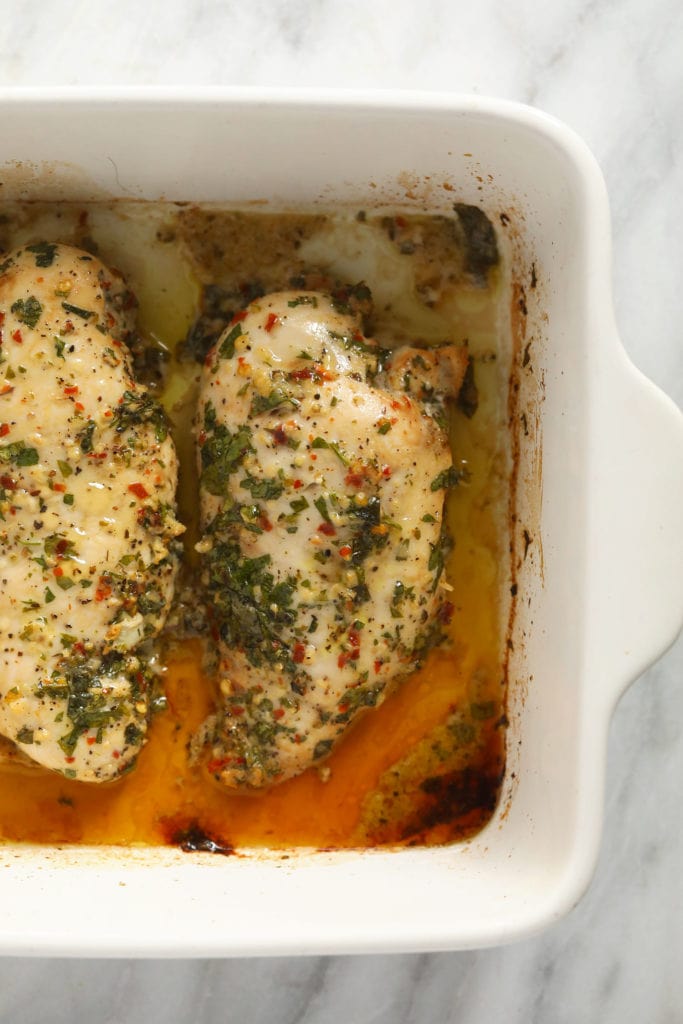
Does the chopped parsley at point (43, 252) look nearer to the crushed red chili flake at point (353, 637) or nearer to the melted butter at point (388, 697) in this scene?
the melted butter at point (388, 697)

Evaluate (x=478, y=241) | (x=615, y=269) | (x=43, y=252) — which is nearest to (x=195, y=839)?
(x=43, y=252)

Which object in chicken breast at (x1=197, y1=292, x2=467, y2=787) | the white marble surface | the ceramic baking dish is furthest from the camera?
the white marble surface

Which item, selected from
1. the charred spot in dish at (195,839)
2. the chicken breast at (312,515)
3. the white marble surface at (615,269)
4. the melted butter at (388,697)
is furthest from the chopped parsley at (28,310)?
the charred spot in dish at (195,839)

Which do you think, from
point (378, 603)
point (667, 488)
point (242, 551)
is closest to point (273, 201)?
point (242, 551)

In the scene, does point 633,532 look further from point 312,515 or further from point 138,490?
point 138,490

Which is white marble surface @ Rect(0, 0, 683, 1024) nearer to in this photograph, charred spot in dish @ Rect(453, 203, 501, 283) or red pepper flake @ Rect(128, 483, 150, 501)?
charred spot in dish @ Rect(453, 203, 501, 283)

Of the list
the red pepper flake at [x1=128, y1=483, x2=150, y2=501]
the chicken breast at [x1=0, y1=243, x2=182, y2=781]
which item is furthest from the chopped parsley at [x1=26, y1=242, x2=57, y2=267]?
the red pepper flake at [x1=128, y1=483, x2=150, y2=501]
